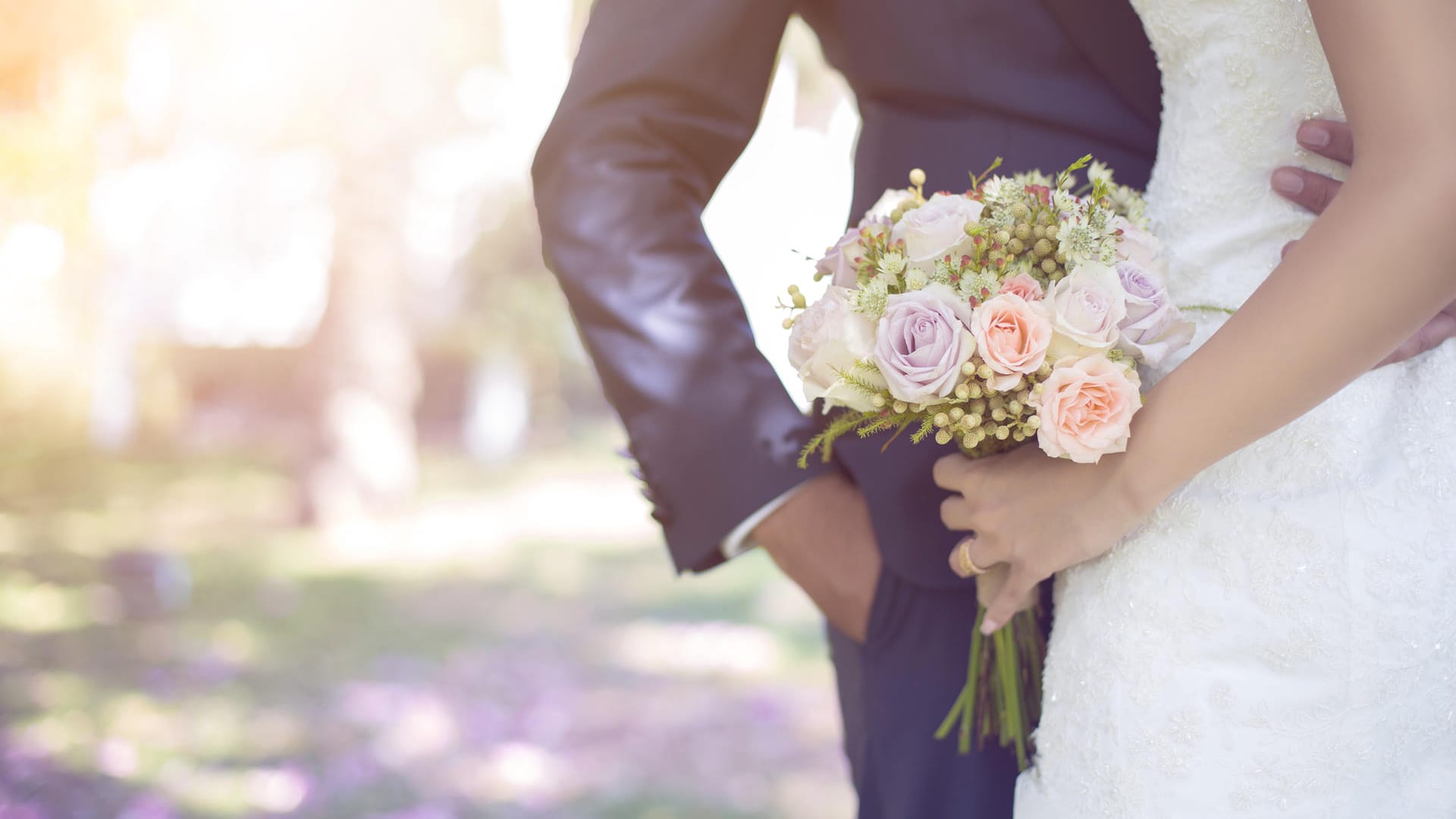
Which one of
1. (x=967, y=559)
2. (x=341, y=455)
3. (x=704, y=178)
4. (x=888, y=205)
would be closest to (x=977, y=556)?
(x=967, y=559)

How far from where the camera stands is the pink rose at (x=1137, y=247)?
4.10ft

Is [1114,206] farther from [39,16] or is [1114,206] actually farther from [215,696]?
Answer: [39,16]

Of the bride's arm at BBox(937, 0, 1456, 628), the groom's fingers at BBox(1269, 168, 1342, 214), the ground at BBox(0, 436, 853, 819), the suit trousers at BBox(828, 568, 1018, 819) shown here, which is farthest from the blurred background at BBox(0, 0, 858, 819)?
the bride's arm at BBox(937, 0, 1456, 628)

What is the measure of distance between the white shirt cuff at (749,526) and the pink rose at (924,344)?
426 mm

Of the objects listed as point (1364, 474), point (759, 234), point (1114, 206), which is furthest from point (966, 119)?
point (759, 234)

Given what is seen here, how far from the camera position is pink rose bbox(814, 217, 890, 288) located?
1358mm

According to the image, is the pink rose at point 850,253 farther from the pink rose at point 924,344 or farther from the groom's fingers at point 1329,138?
the groom's fingers at point 1329,138

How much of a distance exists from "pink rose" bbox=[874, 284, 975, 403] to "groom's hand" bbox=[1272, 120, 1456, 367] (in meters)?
0.40

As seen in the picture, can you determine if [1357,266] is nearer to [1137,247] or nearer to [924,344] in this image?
[1137,247]

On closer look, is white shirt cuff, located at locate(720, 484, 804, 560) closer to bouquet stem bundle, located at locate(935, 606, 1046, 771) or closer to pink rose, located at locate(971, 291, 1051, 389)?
bouquet stem bundle, located at locate(935, 606, 1046, 771)

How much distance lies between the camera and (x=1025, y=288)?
123 centimetres

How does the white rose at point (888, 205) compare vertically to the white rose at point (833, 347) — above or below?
above

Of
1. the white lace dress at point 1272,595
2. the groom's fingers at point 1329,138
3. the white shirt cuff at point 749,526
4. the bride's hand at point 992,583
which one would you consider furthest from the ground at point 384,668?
the groom's fingers at point 1329,138

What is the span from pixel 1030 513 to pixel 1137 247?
327mm
